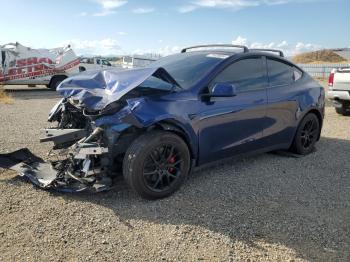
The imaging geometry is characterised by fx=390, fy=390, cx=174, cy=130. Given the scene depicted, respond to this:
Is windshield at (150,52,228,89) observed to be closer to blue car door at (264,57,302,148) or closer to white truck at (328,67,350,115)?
blue car door at (264,57,302,148)

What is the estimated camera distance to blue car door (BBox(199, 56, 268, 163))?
15.1ft

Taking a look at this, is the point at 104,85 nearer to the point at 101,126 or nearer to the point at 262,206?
the point at 101,126

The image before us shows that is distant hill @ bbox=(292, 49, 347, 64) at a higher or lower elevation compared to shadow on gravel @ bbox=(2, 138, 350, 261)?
higher

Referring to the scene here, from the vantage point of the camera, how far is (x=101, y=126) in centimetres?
412

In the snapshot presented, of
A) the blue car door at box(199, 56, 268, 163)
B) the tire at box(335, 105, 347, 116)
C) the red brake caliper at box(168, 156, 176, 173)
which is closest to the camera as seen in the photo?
the red brake caliper at box(168, 156, 176, 173)

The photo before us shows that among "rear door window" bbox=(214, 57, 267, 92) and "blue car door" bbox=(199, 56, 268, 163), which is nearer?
"blue car door" bbox=(199, 56, 268, 163)

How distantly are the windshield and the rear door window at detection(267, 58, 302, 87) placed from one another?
0.92 metres

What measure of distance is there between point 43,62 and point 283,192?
16538 mm

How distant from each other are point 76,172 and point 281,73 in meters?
3.33

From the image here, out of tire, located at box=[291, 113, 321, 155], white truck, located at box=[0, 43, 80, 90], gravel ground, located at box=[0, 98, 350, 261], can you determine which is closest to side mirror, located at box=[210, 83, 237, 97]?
gravel ground, located at box=[0, 98, 350, 261]

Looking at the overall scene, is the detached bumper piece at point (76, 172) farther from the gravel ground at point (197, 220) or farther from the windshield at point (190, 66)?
the windshield at point (190, 66)

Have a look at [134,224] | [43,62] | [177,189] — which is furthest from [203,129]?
[43,62]

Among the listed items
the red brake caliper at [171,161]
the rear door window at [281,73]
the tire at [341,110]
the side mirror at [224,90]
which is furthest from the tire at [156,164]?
the tire at [341,110]

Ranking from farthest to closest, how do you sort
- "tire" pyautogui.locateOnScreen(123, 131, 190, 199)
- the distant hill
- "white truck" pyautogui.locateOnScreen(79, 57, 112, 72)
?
the distant hill, "white truck" pyautogui.locateOnScreen(79, 57, 112, 72), "tire" pyautogui.locateOnScreen(123, 131, 190, 199)
